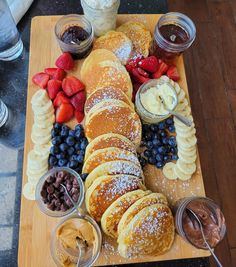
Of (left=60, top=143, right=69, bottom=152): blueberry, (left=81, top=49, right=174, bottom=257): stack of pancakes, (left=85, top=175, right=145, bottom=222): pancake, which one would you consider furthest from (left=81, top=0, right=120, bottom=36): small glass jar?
(left=85, top=175, right=145, bottom=222): pancake

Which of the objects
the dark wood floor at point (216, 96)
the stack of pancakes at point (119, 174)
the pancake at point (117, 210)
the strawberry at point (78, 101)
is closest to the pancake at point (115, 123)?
the stack of pancakes at point (119, 174)

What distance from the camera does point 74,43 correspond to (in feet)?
4.29

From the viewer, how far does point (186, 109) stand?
133cm

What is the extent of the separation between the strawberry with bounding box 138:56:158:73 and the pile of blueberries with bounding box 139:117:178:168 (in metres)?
0.21

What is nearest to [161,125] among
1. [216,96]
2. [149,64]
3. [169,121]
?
[169,121]

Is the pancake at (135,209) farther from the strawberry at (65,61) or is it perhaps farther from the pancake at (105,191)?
the strawberry at (65,61)

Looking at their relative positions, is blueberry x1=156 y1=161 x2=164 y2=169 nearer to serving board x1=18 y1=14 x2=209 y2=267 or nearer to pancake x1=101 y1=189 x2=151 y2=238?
serving board x1=18 y1=14 x2=209 y2=267

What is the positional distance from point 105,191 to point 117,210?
0.07 meters

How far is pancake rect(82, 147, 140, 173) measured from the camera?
1.14m

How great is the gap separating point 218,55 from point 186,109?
2.74ft

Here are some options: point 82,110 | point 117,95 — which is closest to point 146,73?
point 117,95

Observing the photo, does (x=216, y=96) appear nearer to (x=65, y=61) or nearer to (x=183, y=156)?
(x=183, y=156)

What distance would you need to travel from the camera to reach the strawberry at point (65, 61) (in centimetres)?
132

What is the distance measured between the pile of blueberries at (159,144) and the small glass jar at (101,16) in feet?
1.36
